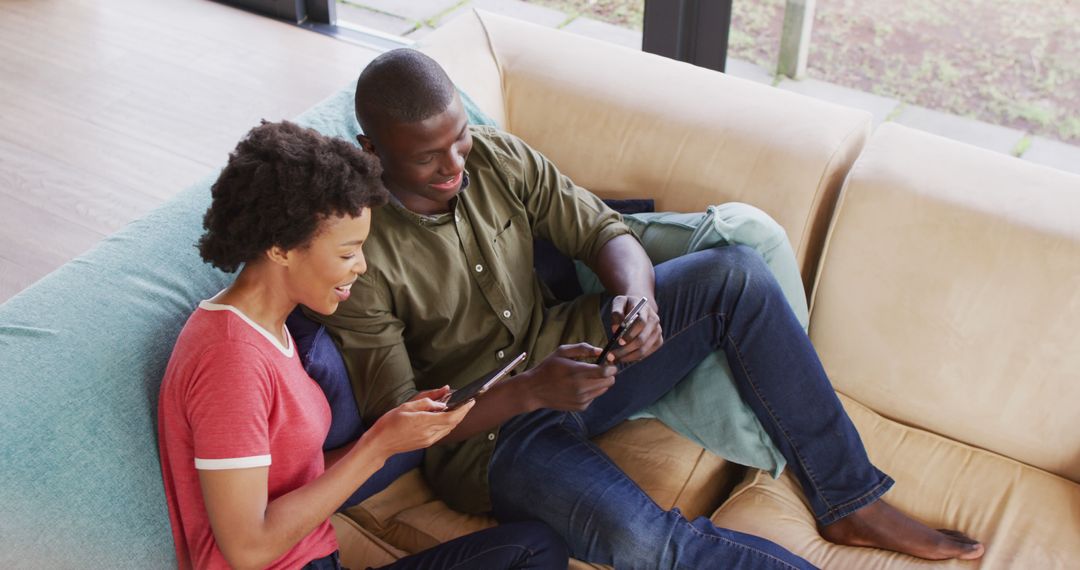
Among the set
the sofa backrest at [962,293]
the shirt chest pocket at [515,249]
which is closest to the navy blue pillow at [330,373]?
the shirt chest pocket at [515,249]

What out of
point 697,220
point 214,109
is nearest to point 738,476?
point 697,220

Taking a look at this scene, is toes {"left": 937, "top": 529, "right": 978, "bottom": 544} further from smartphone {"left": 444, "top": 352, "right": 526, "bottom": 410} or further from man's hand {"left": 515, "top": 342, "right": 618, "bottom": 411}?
smartphone {"left": 444, "top": 352, "right": 526, "bottom": 410}

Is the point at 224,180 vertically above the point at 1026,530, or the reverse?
the point at 224,180

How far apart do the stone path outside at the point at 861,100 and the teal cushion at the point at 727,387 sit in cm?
85

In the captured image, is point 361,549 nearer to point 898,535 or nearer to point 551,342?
point 551,342

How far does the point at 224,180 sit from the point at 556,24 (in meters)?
A: 2.24

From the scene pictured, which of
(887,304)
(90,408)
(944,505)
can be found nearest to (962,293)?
(887,304)

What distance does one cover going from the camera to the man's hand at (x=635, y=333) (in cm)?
165

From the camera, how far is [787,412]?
1805 mm

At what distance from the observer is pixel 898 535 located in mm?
1762

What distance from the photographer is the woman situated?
1.29 meters

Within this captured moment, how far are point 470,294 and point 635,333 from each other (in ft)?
1.02

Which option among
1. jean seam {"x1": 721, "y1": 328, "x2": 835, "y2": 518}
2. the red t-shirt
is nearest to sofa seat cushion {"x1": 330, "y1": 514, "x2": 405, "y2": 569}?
the red t-shirt

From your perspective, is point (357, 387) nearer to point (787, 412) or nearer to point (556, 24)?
point (787, 412)
